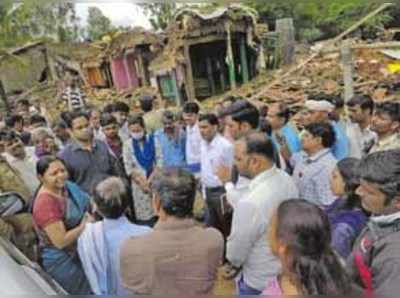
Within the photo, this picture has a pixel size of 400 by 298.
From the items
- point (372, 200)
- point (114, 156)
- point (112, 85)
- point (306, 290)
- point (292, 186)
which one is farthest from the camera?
point (114, 156)

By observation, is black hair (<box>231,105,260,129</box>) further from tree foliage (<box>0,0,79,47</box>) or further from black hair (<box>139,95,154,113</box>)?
tree foliage (<box>0,0,79,47</box>)

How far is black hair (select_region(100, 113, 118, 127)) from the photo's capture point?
2.01 metres

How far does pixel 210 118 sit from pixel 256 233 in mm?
810

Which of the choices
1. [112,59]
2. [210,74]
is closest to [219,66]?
[210,74]

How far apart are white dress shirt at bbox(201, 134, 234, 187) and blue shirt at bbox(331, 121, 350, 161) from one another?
0.40 m

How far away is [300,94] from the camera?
2.00 m

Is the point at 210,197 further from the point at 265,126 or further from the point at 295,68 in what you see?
the point at 295,68

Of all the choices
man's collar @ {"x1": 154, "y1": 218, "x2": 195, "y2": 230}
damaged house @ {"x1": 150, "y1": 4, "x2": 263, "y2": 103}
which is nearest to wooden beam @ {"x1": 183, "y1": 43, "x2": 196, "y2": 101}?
damaged house @ {"x1": 150, "y1": 4, "x2": 263, "y2": 103}

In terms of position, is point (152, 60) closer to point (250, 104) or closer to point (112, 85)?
point (112, 85)

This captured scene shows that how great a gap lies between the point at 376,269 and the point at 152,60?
1.11m

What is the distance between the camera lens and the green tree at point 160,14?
1487 mm

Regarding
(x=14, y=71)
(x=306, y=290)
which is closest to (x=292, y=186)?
(x=306, y=290)

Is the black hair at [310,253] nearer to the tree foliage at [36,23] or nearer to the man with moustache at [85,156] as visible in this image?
the tree foliage at [36,23]

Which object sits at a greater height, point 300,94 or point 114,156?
point 300,94
